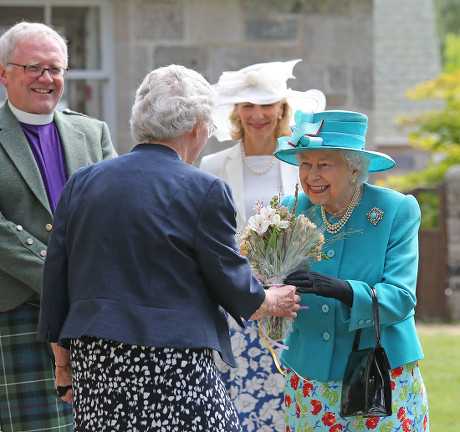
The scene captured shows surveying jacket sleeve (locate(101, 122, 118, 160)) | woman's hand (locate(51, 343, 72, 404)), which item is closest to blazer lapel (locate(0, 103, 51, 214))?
jacket sleeve (locate(101, 122, 118, 160))

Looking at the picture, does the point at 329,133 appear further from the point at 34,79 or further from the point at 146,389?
the point at 34,79

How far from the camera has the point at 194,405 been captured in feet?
9.39

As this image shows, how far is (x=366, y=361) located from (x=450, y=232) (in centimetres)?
856

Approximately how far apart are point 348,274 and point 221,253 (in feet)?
2.62

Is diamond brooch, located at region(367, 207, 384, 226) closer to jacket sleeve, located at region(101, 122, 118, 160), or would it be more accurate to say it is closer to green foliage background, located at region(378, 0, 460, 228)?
jacket sleeve, located at region(101, 122, 118, 160)

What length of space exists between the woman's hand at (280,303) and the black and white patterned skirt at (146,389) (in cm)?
35

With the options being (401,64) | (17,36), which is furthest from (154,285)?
(401,64)

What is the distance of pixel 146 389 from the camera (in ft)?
9.29

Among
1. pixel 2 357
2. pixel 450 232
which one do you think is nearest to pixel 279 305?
pixel 2 357

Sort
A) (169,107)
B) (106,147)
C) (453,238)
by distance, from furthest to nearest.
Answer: (453,238)
(106,147)
(169,107)

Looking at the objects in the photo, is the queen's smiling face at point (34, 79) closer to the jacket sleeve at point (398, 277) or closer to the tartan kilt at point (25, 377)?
the tartan kilt at point (25, 377)

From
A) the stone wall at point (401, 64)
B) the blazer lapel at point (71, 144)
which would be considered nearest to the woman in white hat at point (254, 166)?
the blazer lapel at point (71, 144)

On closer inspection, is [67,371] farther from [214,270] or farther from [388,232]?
[388,232]

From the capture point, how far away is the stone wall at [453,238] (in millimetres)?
11375
